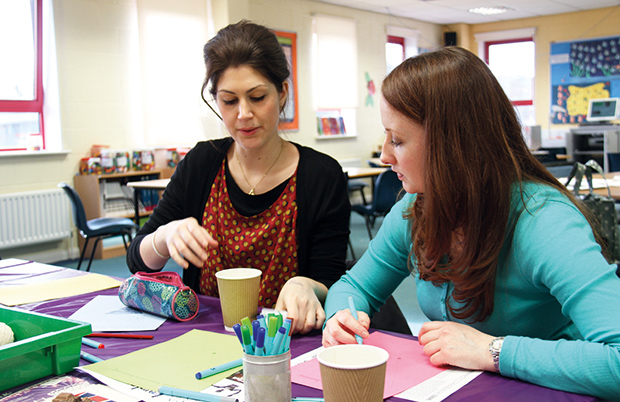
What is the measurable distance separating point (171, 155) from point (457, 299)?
4930 mm

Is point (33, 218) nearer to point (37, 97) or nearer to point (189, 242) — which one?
point (37, 97)

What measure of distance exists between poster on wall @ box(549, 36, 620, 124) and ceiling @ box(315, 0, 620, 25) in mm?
568

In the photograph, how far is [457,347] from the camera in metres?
0.94

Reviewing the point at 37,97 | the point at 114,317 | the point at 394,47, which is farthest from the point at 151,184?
the point at 394,47

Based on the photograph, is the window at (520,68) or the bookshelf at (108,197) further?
the window at (520,68)

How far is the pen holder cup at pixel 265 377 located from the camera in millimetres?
758

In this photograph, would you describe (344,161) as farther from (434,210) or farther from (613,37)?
(434,210)

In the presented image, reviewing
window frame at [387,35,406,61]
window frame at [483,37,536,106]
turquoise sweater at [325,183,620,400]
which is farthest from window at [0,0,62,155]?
window frame at [483,37,536,106]

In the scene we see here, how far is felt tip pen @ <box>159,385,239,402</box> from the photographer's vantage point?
820 millimetres

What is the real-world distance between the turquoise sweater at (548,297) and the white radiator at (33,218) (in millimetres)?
4218

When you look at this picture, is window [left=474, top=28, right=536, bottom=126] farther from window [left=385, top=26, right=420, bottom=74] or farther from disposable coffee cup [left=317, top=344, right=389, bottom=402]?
disposable coffee cup [left=317, top=344, right=389, bottom=402]

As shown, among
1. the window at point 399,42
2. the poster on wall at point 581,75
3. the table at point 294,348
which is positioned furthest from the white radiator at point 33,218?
the poster on wall at point 581,75

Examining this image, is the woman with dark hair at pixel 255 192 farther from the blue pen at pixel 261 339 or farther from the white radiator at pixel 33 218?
the white radiator at pixel 33 218

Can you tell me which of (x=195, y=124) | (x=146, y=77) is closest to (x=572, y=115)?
(x=195, y=124)
